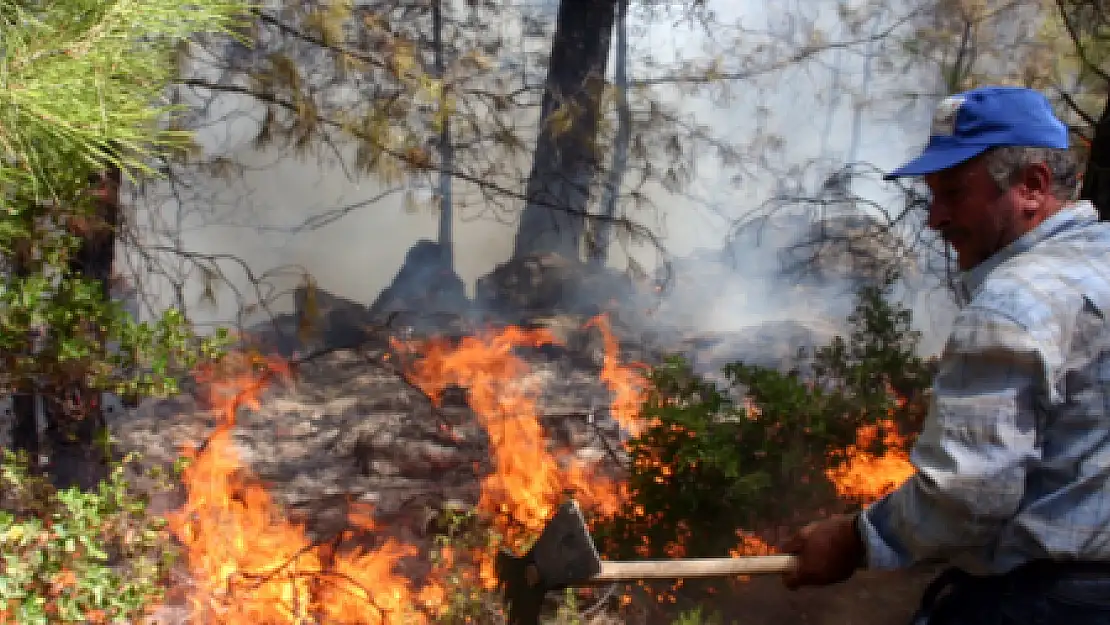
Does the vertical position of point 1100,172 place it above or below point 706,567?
above

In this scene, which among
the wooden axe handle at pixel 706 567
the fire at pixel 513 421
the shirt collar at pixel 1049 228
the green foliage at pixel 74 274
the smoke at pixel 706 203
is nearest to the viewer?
the shirt collar at pixel 1049 228

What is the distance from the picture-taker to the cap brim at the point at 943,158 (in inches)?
77.0

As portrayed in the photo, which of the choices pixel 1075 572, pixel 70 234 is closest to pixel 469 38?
pixel 70 234

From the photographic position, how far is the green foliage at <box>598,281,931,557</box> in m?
4.06

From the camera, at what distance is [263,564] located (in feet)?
14.0

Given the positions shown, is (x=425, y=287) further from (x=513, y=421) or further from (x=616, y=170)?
(x=513, y=421)

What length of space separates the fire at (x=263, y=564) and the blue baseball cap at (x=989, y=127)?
309 cm

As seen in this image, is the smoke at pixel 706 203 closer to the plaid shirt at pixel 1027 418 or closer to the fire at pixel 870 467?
the fire at pixel 870 467

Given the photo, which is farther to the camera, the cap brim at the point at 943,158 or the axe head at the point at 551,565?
the axe head at the point at 551,565

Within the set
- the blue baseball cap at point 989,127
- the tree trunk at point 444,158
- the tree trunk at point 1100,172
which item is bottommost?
the blue baseball cap at point 989,127

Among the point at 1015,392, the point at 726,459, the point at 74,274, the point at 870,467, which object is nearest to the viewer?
the point at 1015,392

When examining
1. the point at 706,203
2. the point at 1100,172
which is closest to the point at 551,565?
the point at 1100,172

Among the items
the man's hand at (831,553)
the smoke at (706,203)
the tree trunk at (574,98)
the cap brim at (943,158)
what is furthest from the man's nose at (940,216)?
the tree trunk at (574,98)

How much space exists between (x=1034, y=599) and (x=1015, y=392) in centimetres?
55
